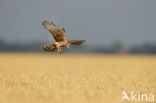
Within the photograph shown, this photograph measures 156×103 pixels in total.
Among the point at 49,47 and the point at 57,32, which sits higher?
the point at 57,32

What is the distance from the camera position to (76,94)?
6992mm

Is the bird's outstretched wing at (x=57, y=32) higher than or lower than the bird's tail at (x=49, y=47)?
higher

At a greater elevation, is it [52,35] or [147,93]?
[52,35]

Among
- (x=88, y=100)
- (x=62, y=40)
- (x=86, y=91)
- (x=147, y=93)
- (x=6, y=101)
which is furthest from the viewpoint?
(x=147, y=93)

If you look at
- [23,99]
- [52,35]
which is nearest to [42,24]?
[52,35]

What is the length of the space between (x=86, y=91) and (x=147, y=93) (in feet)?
5.36

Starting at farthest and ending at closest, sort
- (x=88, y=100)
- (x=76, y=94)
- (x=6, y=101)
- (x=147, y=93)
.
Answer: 1. (x=147, y=93)
2. (x=76, y=94)
3. (x=88, y=100)
4. (x=6, y=101)

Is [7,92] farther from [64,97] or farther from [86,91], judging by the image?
[86,91]

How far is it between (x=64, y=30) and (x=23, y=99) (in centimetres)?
172

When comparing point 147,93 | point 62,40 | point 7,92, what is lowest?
point 147,93

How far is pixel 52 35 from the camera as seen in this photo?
5527 millimetres

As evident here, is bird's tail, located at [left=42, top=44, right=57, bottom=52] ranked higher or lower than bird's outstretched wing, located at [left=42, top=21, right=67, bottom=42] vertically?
lower

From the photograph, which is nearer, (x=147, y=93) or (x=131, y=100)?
(x=131, y=100)

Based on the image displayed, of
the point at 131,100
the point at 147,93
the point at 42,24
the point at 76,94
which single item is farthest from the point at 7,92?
the point at 147,93
